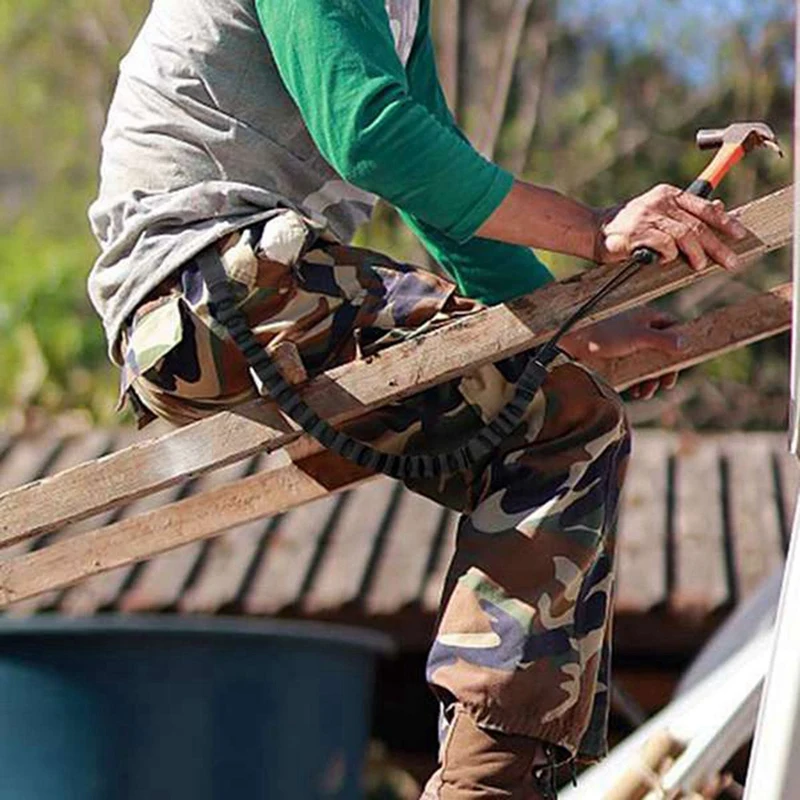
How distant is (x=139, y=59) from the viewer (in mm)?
2570

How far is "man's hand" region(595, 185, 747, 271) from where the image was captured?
224 cm

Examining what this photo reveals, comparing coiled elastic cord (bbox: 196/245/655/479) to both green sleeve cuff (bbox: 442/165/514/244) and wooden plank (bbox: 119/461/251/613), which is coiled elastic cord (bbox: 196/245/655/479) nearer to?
green sleeve cuff (bbox: 442/165/514/244)

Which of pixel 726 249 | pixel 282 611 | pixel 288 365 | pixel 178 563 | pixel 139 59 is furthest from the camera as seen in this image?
pixel 178 563

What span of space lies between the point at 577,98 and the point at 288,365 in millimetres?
12610

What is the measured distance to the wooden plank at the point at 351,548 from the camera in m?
7.75

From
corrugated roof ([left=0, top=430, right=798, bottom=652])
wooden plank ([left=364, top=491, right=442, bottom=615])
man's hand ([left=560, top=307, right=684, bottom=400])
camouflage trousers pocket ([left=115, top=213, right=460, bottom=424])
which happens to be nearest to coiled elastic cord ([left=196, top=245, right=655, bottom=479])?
camouflage trousers pocket ([left=115, top=213, right=460, bottom=424])

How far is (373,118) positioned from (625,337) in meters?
0.69

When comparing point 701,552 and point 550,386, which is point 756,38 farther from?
point 550,386

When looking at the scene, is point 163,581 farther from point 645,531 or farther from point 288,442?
point 288,442

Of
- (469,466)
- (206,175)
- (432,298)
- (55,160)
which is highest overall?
(206,175)

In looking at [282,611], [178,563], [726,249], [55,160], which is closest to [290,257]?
[726,249]

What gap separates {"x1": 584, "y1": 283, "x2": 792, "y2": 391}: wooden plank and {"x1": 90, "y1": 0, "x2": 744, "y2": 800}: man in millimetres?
333

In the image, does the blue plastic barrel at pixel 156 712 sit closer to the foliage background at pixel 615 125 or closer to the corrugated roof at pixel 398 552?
A: the corrugated roof at pixel 398 552

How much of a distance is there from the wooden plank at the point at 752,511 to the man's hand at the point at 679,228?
522 cm
